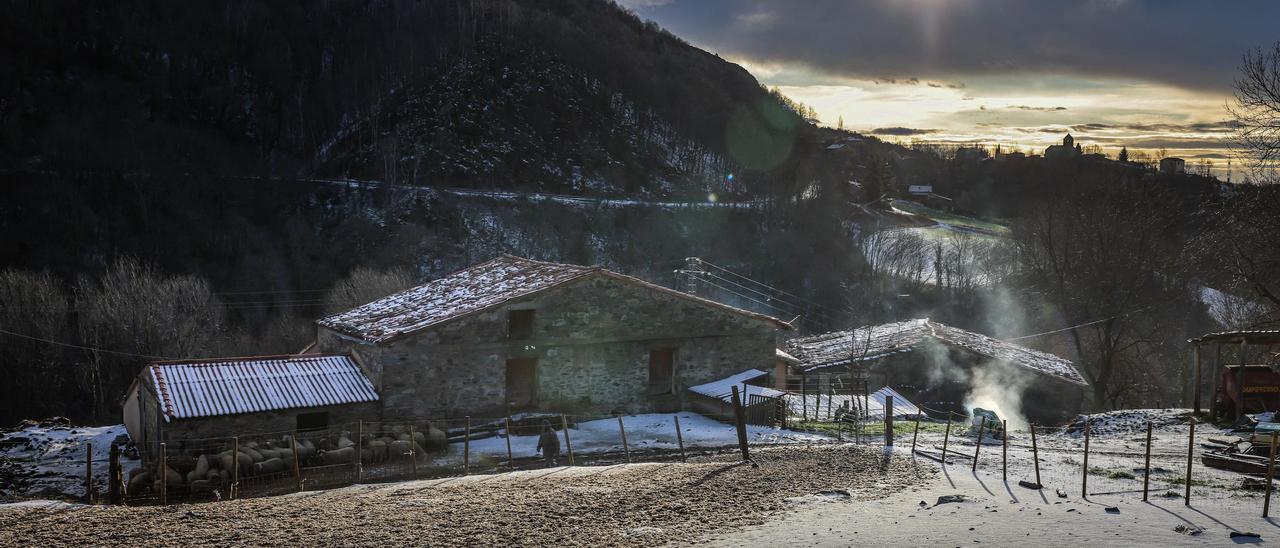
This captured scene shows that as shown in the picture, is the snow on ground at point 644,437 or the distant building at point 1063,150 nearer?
the snow on ground at point 644,437

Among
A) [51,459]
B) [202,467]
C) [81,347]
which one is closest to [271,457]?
[202,467]

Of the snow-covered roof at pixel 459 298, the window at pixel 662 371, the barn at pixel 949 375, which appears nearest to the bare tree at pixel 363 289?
the snow-covered roof at pixel 459 298

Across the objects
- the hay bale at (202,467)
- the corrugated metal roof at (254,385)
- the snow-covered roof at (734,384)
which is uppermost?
the corrugated metal roof at (254,385)

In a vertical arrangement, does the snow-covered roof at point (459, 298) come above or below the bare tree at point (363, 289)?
above

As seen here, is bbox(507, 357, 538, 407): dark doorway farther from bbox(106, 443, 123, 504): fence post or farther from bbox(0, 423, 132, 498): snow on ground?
bbox(106, 443, 123, 504): fence post

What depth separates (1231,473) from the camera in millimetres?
16297

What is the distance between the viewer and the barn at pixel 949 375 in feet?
108

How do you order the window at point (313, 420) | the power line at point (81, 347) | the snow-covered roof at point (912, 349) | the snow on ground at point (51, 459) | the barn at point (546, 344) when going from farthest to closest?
1. the power line at point (81, 347)
2. the snow-covered roof at point (912, 349)
3. the barn at point (546, 344)
4. the window at point (313, 420)
5. the snow on ground at point (51, 459)

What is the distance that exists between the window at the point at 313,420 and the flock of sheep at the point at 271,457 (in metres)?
1.74

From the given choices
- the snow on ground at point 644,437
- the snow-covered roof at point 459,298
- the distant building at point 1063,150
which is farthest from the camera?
the distant building at point 1063,150

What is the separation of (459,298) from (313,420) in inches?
258

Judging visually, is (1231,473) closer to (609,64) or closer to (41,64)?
(41,64)

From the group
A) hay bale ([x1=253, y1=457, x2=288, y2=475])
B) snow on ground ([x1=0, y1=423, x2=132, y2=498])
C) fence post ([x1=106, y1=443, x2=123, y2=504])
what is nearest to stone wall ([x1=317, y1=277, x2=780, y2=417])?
hay bale ([x1=253, y1=457, x2=288, y2=475])

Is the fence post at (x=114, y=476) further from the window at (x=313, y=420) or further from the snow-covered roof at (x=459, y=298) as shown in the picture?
the snow-covered roof at (x=459, y=298)
